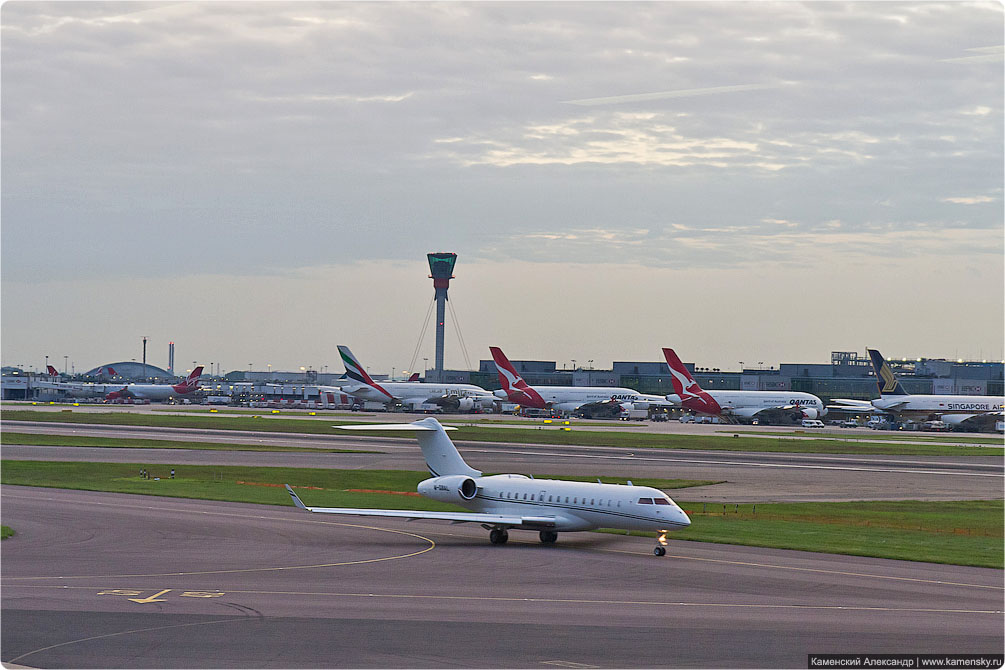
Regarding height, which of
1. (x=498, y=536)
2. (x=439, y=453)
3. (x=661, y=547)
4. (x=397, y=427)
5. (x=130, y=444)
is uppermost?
(x=397, y=427)

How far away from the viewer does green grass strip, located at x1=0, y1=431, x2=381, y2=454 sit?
10219 cm

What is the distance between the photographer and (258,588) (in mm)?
36500

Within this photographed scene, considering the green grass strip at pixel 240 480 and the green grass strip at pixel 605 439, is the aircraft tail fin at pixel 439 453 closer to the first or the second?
the green grass strip at pixel 240 480

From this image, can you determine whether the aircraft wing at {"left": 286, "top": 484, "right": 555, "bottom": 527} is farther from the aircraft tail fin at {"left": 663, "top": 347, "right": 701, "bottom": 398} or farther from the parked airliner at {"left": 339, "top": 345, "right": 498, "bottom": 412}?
the parked airliner at {"left": 339, "top": 345, "right": 498, "bottom": 412}

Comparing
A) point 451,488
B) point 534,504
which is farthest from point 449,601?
point 451,488

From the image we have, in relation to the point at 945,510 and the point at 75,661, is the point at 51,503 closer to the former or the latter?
the point at 75,661

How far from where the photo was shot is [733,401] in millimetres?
168000

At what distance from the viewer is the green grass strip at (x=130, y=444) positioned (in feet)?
335

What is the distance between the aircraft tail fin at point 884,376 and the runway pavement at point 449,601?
409ft

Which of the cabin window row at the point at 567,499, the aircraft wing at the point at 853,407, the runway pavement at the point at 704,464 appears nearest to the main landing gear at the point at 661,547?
the cabin window row at the point at 567,499

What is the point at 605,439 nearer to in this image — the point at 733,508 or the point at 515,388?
the point at 733,508

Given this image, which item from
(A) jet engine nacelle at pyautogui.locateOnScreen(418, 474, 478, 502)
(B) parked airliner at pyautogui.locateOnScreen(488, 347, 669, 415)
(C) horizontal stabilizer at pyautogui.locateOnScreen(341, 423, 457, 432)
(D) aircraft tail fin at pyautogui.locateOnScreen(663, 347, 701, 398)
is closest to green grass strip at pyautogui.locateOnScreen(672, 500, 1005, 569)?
(A) jet engine nacelle at pyautogui.locateOnScreen(418, 474, 478, 502)

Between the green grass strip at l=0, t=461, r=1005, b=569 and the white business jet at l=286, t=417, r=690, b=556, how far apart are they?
498cm

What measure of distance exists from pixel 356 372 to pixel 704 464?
351 feet
